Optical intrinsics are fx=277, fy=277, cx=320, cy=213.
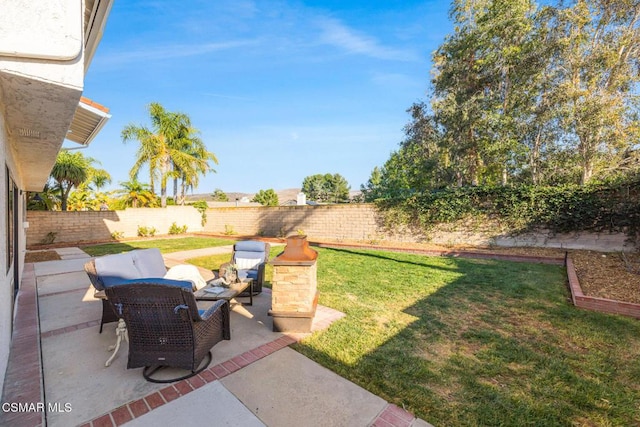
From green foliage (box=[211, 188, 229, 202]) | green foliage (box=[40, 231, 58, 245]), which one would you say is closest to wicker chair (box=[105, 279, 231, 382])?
green foliage (box=[40, 231, 58, 245])

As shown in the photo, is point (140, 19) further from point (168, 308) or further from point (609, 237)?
point (609, 237)

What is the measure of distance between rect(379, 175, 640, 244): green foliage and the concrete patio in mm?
9739

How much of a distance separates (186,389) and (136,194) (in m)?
21.4

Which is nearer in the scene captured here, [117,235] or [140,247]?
[140,247]

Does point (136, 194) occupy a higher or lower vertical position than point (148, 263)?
higher

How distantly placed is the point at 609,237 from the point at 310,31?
1250 centimetres

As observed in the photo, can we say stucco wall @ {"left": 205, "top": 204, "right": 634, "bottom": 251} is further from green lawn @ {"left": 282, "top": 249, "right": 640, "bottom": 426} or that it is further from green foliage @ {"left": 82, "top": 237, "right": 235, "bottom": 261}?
green lawn @ {"left": 282, "top": 249, "right": 640, "bottom": 426}

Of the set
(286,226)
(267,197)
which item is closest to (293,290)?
(286,226)

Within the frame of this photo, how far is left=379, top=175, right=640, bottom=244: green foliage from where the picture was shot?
28.0 ft

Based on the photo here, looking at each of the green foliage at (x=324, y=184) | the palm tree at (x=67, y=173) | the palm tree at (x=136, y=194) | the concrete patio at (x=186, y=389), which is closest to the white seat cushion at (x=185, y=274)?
the concrete patio at (x=186, y=389)

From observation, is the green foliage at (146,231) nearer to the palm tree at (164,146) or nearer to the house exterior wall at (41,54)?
the palm tree at (164,146)

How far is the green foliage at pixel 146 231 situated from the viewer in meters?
17.6

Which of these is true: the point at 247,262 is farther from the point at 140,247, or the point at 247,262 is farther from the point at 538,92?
the point at 538,92

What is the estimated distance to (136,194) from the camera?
65.9 ft
